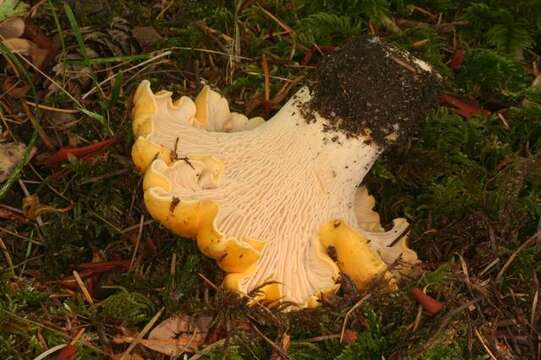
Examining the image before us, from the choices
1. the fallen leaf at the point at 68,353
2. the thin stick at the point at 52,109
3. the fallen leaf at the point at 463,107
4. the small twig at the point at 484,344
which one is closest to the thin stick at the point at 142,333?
the fallen leaf at the point at 68,353

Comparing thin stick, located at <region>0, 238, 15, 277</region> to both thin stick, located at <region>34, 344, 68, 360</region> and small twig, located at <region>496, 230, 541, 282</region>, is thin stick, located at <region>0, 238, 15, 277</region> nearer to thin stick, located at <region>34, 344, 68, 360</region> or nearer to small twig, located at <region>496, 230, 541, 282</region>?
thin stick, located at <region>34, 344, 68, 360</region>

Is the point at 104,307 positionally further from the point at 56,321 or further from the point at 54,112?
the point at 54,112

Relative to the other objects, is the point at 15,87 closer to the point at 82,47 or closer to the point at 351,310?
the point at 82,47

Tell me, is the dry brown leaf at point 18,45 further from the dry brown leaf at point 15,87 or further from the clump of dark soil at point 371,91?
the clump of dark soil at point 371,91

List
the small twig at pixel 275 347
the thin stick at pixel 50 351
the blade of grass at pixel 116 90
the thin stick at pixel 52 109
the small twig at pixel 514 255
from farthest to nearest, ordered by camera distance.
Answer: the thin stick at pixel 52 109 < the blade of grass at pixel 116 90 < the small twig at pixel 514 255 < the small twig at pixel 275 347 < the thin stick at pixel 50 351

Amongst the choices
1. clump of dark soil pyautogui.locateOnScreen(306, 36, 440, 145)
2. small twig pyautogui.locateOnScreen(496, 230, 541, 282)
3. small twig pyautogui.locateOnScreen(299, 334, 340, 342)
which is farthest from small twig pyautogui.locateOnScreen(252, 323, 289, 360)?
small twig pyautogui.locateOnScreen(496, 230, 541, 282)

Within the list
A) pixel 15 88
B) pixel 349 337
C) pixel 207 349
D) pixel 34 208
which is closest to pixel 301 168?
pixel 349 337
